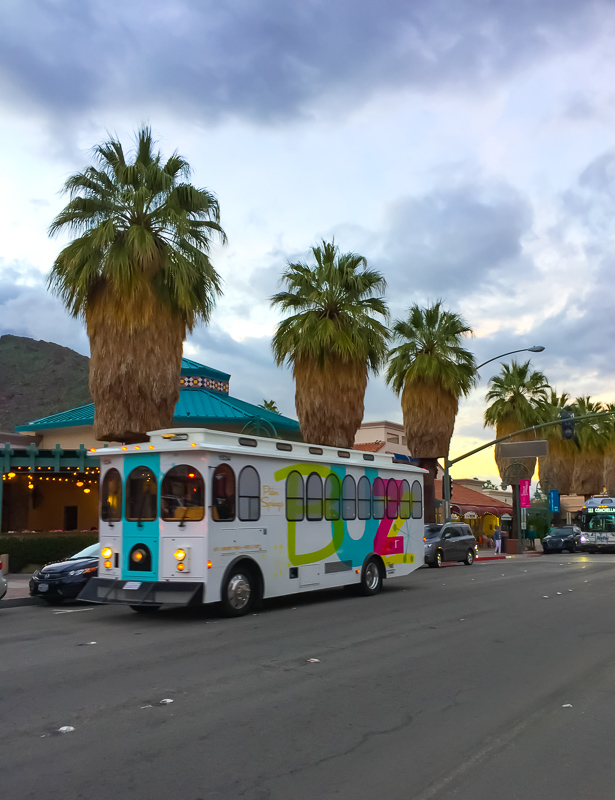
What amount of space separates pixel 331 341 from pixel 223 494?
12.6 m

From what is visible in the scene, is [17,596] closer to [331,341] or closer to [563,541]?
[331,341]

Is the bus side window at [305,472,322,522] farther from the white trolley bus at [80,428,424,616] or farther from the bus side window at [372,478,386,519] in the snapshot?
the bus side window at [372,478,386,519]

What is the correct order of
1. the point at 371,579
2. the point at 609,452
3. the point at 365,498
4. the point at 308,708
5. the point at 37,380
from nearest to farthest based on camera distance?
the point at 308,708
the point at 365,498
the point at 371,579
the point at 609,452
the point at 37,380

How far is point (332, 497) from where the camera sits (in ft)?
51.7

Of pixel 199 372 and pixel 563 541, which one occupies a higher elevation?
pixel 199 372

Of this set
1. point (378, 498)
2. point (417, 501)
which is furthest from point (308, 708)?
point (417, 501)

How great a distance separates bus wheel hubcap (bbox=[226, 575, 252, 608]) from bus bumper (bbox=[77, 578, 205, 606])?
2.36 ft

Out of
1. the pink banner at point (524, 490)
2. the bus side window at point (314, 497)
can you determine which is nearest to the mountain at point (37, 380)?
the pink banner at point (524, 490)

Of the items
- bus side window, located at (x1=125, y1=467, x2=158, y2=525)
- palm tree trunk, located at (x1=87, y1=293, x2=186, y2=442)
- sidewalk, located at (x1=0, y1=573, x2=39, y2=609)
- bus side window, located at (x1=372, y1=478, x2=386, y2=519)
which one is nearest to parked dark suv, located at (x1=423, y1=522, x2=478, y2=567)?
bus side window, located at (x1=372, y1=478, x2=386, y2=519)

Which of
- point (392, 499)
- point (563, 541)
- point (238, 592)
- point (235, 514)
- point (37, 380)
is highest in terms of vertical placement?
point (37, 380)

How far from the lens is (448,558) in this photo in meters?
30.0

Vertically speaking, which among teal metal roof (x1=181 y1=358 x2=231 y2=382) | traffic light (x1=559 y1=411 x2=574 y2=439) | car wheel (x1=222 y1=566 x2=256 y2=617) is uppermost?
teal metal roof (x1=181 y1=358 x2=231 y2=382)

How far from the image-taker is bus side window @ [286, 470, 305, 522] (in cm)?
1446

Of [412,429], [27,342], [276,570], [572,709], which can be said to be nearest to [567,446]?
[412,429]
